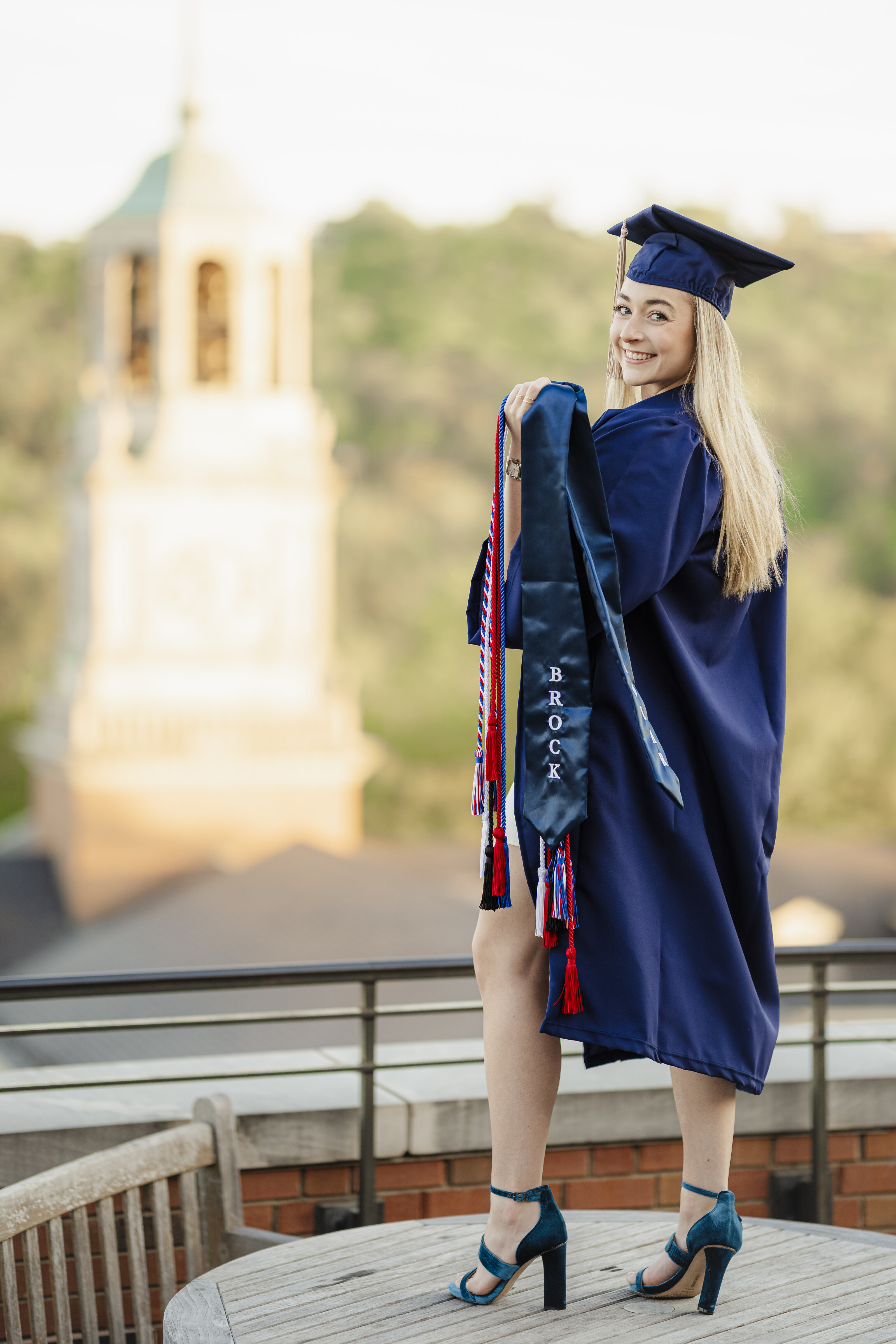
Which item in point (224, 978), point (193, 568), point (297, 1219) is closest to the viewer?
point (224, 978)

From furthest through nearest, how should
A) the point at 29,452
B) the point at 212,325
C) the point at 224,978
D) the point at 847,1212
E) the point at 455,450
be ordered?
the point at 455,450, the point at 29,452, the point at 212,325, the point at 847,1212, the point at 224,978

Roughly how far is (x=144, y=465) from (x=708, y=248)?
3335 centimetres

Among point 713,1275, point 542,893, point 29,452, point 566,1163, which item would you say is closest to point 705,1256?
point 713,1275

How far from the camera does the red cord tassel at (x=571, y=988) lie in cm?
220

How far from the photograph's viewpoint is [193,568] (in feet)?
117

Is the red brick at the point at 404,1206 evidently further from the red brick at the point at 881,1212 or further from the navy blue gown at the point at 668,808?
the navy blue gown at the point at 668,808

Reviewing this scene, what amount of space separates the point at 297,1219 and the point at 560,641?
5.03 ft

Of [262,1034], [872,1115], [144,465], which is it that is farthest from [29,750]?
[872,1115]

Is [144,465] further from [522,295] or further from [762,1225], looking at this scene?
[762,1225]

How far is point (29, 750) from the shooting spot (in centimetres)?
3703

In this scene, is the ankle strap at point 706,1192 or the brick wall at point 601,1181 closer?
the ankle strap at point 706,1192

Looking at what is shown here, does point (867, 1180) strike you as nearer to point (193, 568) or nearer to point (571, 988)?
point (571, 988)

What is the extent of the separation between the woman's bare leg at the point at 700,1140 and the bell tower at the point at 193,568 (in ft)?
106

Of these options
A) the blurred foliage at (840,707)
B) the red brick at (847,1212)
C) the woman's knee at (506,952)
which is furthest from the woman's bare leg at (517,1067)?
the blurred foliage at (840,707)
